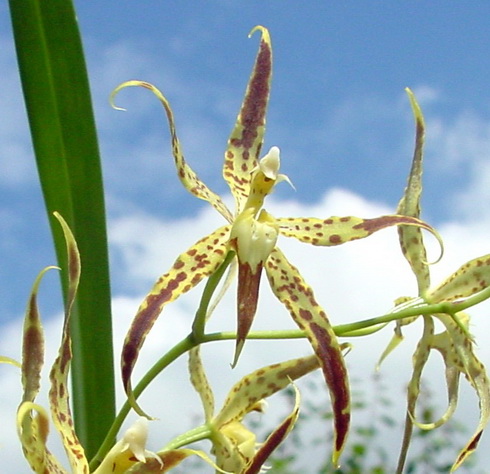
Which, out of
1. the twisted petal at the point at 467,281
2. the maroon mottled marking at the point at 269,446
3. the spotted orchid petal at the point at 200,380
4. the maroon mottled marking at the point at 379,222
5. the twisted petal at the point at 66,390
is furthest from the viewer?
the spotted orchid petal at the point at 200,380

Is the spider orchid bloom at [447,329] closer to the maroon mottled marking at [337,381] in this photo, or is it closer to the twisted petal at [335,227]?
the twisted petal at [335,227]

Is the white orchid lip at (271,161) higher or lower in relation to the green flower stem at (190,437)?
higher

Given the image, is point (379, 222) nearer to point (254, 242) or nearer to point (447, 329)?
point (254, 242)

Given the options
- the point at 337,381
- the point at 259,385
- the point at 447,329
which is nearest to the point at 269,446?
the point at 337,381

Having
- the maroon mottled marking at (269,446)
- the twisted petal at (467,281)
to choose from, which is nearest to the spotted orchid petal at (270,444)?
the maroon mottled marking at (269,446)

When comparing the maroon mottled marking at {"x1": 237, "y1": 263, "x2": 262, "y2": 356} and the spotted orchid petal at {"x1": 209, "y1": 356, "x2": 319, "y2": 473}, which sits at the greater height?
the maroon mottled marking at {"x1": 237, "y1": 263, "x2": 262, "y2": 356}

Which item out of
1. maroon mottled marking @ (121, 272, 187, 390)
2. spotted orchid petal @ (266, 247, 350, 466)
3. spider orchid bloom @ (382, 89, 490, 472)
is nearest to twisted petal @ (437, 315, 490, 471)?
spider orchid bloom @ (382, 89, 490, 472)

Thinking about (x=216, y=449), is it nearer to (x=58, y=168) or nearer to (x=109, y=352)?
(x=109, y=352)

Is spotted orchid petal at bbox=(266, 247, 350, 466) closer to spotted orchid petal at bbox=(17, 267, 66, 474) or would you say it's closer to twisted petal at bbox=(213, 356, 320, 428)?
twisted petal at bbox=(213, 356, 320, 428)
